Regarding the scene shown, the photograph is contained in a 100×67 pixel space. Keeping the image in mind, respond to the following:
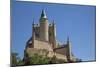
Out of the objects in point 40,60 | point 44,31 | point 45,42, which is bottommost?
point 40,60

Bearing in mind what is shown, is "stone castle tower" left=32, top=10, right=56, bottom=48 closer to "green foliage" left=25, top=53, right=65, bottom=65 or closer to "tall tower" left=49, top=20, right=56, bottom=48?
"tall tower" left=49, top=20, right=56, bottom=48

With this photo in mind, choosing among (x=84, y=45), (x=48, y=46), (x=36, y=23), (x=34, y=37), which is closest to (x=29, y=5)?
(x=36, y=23)

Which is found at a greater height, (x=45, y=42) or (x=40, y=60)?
(x=45, y=42)

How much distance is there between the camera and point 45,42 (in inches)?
99.6

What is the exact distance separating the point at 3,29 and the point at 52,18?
63 cm

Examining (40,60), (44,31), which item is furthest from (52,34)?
(40,60)

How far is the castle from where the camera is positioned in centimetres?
248

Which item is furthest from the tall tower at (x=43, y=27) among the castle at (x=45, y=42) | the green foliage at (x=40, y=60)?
the green foliage at (x=40, y=60)

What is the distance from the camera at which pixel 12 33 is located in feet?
7.83

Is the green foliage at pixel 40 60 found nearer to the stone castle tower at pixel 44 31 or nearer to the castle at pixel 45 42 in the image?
the castle at pixel 45 42

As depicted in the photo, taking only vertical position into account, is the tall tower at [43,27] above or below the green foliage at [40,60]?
above

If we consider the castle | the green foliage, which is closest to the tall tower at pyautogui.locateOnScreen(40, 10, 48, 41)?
the castle

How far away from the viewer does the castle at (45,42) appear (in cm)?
248

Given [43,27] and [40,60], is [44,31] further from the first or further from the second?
[40,60]
